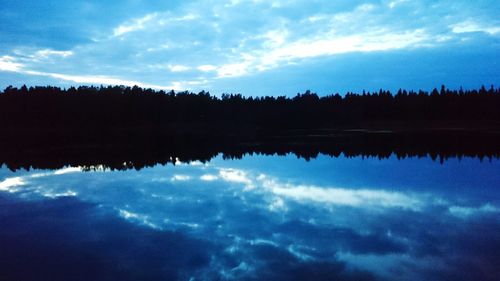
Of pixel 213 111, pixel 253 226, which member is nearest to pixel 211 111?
pixel 213 111

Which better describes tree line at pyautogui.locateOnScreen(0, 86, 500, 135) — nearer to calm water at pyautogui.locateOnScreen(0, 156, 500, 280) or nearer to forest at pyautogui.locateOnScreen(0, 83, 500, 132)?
forest at pyautogui.locateOnScreen(0, 83, 500, 132)

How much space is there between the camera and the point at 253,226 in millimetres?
14438

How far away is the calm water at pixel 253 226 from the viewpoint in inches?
410

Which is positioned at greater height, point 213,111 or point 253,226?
point 213,111

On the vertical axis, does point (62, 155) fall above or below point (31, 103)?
below

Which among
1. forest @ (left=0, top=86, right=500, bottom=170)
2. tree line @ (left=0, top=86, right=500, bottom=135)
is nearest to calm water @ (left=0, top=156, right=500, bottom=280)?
forest @ (left=0, top=86, right=500, bottom=170)

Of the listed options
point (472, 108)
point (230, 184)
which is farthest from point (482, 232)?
point (472, 108)

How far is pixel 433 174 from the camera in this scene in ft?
87.4

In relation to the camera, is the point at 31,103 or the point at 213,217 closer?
the point at 213,217

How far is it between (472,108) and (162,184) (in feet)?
383

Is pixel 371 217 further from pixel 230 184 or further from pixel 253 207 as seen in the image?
pixel 230 184

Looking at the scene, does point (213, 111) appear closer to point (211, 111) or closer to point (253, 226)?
point (211, 111)

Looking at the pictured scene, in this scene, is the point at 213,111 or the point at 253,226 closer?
the point at 253,226

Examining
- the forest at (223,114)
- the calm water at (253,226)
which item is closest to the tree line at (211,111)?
the forest at (223,114)
